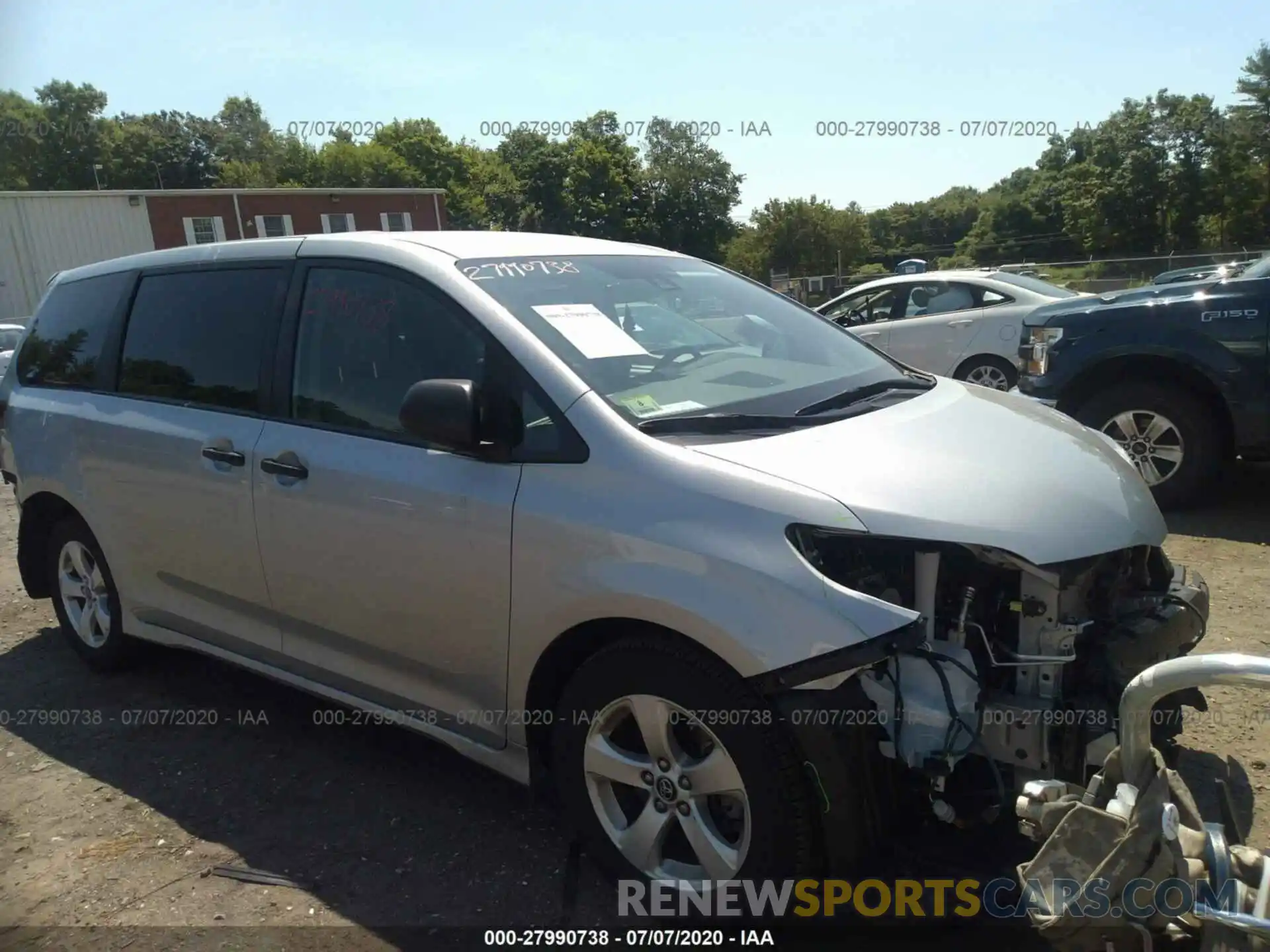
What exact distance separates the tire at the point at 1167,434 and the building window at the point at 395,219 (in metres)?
38.0

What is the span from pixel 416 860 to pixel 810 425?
5.99 ft

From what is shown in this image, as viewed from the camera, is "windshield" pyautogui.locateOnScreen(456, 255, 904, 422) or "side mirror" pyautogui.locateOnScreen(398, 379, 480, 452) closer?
"side mirror" pyautogui.locateOnScreen(398, 379, 480, 452)

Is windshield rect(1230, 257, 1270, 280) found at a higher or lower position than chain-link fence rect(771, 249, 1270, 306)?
higher

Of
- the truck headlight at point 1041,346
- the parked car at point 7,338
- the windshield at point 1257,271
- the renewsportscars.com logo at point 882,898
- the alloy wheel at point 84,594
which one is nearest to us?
the renewsportscars.com logo at point 882,898

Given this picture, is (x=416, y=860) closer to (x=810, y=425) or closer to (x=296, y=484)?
(x=296, y=484)

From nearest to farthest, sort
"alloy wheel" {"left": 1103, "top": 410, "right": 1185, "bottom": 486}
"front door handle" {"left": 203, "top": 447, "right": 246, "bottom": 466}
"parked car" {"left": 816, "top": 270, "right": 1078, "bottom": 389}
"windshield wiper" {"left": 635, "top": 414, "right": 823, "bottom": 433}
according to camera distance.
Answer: "windshield wiper" {"left": 635, "top": 414, "right": 823, "bottom": 433}
"front door handle" {"left": 203, "top": 447, "right": 246, "bottom": 466}
"alloy wheel" {"left": 1103, "top": 410, "right": 1185, "bottom": 486}
"parked car" {"left": 816, "top": 270, "right": 1078, "bottom": 389}

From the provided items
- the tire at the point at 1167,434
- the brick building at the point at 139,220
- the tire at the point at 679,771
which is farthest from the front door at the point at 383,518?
the brick building at the point at 139,220

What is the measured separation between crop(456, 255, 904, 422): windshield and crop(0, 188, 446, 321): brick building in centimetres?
2949

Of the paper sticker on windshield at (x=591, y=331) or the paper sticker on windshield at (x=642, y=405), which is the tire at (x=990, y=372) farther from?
the paper sticker on windshield at (x=642, y=405)

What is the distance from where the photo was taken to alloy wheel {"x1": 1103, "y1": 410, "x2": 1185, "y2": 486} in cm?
598

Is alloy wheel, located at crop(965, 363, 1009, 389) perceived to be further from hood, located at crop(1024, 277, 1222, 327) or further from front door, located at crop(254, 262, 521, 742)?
front door, located at crop(254, 262, 521, 742)

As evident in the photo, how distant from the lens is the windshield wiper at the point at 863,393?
9.66ft

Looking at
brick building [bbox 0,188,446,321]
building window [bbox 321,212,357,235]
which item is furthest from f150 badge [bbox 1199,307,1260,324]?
building window [bbox 321,212,357,235]

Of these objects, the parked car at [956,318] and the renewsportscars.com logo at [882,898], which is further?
the parked car at [956,318]
